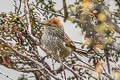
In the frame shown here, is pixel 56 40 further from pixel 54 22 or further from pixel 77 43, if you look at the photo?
pixel 77 43

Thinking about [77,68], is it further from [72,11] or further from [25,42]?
[72,11]

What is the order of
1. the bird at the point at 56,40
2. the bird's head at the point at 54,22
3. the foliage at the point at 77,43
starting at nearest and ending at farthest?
the foliage at the point at 77,43 → the bird at the point at 56,40 → the bird's head at the point at 54,22

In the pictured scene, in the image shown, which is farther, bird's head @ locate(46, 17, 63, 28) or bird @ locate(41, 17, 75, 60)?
bird's head @ locate(46, 17, 63, 28)

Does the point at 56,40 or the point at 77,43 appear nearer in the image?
the point at 77,43

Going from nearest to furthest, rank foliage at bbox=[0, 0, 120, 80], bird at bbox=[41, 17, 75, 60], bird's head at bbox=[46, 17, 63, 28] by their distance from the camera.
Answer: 1. foliage at bbox=[0, 0, 120, 80]
2. bird at bbox=[41, 17, 75, 60]
3. bird's head at bbox=[46, 17, 63, 28]

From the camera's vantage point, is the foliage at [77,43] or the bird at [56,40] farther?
the bird at [56,40]

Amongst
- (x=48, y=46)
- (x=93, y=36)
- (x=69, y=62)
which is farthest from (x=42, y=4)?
(x=93, y=36)

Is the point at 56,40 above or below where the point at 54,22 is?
below

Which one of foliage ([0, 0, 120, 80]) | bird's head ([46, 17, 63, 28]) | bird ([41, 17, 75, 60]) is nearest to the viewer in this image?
foliage ([0, 0, 120, 80])

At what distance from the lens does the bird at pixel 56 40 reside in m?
3.10

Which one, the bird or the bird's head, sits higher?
the bird's head

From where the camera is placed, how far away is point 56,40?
3344mm

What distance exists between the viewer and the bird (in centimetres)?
310

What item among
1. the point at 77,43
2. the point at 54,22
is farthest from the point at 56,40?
the point at 77,43
